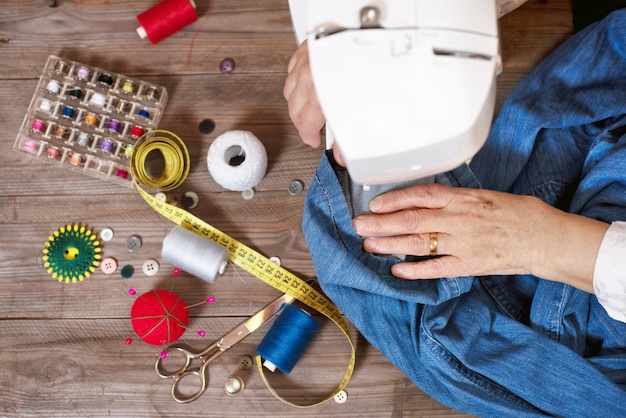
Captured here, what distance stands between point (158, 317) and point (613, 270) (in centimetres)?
84

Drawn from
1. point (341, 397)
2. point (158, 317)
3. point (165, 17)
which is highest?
point (165, 17)

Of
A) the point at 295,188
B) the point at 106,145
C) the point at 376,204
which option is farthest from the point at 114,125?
the point at 376,204

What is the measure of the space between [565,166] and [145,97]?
2.95ft

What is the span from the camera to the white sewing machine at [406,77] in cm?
67

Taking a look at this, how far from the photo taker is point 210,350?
1201 millimetres

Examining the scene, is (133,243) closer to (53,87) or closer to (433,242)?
(53,87)

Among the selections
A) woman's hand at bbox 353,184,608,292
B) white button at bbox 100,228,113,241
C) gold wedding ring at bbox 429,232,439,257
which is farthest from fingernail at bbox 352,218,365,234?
white button at bbox 100,228,113,241

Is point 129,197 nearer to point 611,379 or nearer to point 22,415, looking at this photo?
point 22,415

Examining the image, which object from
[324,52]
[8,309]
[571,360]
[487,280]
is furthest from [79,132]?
[571,360]

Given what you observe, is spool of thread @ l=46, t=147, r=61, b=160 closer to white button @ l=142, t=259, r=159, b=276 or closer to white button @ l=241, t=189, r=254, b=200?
white button @ l=142, t=259, r=159, b=276

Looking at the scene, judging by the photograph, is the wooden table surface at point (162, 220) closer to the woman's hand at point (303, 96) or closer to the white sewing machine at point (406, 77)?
the woman's hand at point (303, 96)

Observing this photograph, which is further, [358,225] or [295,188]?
[295,188]

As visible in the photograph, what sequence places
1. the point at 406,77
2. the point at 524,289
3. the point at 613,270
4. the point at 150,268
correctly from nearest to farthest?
the point at 406,77
the point at 613,270
the point at 524,289
the point at 150,268

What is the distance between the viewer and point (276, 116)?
1271 millimetres
